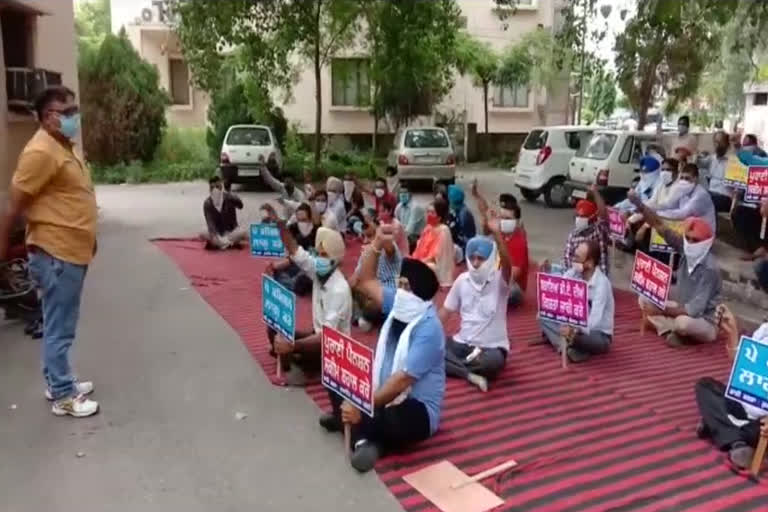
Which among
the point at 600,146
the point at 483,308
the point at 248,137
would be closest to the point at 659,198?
the point at 483,308

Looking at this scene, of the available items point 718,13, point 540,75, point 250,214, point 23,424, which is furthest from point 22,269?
point 540,75

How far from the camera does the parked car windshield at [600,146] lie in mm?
13891

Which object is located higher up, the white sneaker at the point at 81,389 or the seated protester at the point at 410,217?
the seated protester at the point at 410,217

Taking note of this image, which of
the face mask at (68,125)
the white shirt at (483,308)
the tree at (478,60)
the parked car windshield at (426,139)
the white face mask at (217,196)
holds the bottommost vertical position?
the white shirt at (483,308)

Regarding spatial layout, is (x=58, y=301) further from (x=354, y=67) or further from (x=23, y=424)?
A: (x=354, y=67)

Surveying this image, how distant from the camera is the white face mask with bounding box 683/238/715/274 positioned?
6227 mm

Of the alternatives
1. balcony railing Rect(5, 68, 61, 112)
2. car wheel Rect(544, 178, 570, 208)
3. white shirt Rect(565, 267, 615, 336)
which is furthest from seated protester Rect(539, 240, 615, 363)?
car wheel Rect(544, 178, 570, 208)

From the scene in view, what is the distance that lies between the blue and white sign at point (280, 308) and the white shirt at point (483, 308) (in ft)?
3.80

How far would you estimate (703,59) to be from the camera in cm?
1884

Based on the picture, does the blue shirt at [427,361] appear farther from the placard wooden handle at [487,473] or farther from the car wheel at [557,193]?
the car wheel at [557,193]

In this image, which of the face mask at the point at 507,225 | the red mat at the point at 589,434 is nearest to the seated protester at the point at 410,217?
the face mask at the point at 507,225

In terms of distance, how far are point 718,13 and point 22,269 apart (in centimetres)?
874

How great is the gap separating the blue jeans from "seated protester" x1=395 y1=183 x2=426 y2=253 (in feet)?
17.1

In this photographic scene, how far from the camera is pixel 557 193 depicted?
1559 cm
